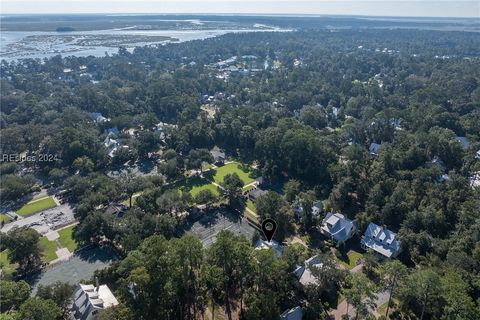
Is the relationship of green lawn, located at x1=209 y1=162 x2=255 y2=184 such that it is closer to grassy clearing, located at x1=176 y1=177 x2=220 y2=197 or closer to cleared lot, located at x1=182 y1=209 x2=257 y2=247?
grassy clearing, located at x1=176 y1=177 x2=220 y2=197

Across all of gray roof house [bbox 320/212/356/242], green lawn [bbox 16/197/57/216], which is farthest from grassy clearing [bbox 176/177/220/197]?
green lawn [bbox 16/197/57/216]

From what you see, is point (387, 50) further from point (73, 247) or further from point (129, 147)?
point (73, 247)

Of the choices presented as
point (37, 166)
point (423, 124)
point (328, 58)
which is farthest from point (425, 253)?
point (328, 58)

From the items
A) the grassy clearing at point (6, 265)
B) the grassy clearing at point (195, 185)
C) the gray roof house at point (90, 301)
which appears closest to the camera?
Answer: the gray roof house at point (90, 301)

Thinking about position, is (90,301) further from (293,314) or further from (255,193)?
(255,193)

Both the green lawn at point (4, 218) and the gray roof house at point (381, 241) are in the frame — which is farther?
the green lawn at point (4, 218)

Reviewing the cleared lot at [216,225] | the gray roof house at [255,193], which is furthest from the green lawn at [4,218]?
the gray roof house at [255,193]

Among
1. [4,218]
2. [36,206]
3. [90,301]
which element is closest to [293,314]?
[90,301]

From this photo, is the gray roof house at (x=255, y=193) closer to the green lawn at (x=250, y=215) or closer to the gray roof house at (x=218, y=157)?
the green lawn at (x=250, y=215)
